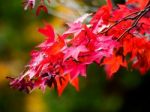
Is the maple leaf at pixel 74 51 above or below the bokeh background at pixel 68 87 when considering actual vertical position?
above

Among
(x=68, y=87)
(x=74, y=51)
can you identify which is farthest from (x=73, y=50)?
(x=68, y=87)

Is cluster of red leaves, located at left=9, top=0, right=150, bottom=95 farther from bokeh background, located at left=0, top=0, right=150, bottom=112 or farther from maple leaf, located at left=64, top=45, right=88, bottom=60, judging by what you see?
bokeh background, located at left=0, top=0, right=150, bottom=112

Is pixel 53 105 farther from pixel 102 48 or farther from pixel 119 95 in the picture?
pixel 102 48

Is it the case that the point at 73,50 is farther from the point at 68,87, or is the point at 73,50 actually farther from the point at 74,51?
the point at 68,87

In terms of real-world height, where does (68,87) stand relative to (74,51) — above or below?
below

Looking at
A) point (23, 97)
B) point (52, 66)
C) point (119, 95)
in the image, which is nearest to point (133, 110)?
point (119, 95)

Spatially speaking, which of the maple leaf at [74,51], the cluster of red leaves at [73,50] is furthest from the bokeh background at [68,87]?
the maple leaf at [74,51]

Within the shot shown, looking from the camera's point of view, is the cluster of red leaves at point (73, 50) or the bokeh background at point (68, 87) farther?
the bokeh background at point (68, 87)

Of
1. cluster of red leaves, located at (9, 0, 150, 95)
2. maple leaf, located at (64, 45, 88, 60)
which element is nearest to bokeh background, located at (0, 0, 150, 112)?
cluster of red leaves, located at (9, 0, 150, 95)

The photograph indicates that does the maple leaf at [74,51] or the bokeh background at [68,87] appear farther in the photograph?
the bokeh background at [68,87]

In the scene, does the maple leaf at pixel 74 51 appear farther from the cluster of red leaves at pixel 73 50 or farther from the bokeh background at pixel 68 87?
the bokeh background at pixel 68 87
